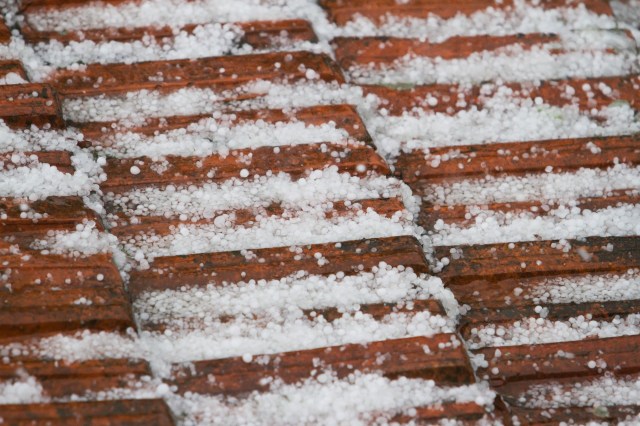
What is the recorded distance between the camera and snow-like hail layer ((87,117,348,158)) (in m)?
1.48

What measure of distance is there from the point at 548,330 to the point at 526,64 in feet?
2.25

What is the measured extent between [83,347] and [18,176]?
1.32ft

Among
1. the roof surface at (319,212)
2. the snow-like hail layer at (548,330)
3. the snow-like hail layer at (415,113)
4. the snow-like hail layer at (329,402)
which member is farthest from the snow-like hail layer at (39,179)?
the snow-like hail layer at (548,330)

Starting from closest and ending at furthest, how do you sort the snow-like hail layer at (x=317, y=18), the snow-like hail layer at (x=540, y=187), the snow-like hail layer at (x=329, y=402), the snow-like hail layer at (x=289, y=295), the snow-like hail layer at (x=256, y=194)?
the snow-like hail layer at (x=329, y=402) → the snow-like hail layer at (x=289, y=295) → the snow-like hail layer at (x=256, y=194) → the snow-like hail layer at (x=540, y=187) → the snow-like hail layer at (x=317, y=18)

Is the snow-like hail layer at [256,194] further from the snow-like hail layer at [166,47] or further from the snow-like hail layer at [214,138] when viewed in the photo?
the snow-like hail layer at [166,47]

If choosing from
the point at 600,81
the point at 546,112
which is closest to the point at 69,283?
the point at 546,112

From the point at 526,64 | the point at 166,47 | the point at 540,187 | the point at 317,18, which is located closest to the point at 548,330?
the point at 540,187

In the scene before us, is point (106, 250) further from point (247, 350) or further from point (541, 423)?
point (541, 423)

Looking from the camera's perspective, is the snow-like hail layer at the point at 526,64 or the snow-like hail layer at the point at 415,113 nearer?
the snow-like hail layer at the point at 415,113

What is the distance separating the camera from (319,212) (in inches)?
56.1

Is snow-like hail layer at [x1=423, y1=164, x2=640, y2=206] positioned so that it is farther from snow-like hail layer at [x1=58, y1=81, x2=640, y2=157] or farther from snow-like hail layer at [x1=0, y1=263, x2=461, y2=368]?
snow-like hail layer at [x1=0, y1=263, x2=461, y2=368]

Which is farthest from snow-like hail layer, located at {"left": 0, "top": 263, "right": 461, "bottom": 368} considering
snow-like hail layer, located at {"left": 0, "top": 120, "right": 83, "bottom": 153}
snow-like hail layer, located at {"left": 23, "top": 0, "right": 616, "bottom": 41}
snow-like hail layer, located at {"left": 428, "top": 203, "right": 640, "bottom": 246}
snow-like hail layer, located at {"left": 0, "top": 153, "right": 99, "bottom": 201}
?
snow-like hail layer, located at {"left": 23, "top": 0, "right": 616, "bottom": 41}

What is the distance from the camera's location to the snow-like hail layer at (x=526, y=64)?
168 cm

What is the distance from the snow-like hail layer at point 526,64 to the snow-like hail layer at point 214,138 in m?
0.22
